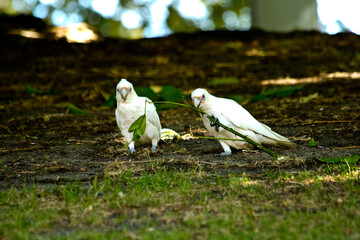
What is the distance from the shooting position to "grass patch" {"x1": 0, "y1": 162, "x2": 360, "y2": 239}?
8.99 ft

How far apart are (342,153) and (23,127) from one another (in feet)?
12.6

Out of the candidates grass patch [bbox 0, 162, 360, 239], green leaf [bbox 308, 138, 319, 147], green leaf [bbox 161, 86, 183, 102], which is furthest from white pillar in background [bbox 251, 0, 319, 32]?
grass patch [bbox 0, 162, 360, 239]

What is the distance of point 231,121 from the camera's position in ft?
14.4

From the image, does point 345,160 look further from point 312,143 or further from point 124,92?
point 124,92

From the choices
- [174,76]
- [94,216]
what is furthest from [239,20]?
[94,216]

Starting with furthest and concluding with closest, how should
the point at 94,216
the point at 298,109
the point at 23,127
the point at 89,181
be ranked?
the point at 298,109 → the point at 23,127 → the point at 89,181 → the point at 94,216

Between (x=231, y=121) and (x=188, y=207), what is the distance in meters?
1.41

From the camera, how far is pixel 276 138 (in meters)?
4.45

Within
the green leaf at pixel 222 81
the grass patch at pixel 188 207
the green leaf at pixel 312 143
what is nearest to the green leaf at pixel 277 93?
the green leaf at pixel 222 81

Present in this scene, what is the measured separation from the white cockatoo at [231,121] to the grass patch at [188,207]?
643 mm

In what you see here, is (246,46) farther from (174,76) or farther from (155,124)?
(155,124)

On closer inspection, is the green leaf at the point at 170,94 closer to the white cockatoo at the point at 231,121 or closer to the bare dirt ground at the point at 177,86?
the bare dirt ground at the point at 177,86

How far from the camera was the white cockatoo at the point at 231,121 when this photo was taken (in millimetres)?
4387

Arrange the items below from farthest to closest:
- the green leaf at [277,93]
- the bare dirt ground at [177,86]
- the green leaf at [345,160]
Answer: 1. the green leaf at [277,93]
2. the bare dirt ground at [177,86]
3. the green leaf at [345,160]
